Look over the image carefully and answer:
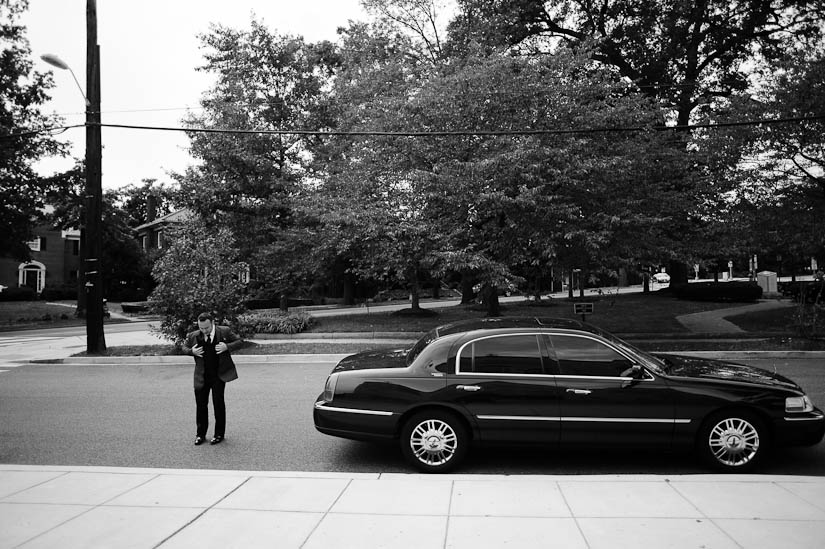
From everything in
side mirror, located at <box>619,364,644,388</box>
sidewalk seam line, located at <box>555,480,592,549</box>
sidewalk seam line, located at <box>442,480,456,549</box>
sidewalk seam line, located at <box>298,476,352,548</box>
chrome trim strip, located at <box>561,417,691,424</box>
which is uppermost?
side mirror, located at <box>619,364,644,388</box>

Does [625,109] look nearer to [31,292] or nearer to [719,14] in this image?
[719,14]

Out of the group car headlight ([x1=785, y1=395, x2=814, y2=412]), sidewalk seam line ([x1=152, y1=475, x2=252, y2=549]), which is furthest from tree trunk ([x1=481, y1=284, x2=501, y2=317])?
sidewalk seam line ([x1=152, y1=475, x2=252, y2=549])

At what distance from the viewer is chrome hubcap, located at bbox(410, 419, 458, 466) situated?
227 inches

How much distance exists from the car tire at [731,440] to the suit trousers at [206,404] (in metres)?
5.35

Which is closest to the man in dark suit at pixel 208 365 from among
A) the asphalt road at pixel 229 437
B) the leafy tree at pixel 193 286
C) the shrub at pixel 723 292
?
the asphalt road at pixel 229 437

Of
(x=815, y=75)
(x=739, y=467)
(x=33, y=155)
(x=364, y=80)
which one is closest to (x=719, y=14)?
(x=815, y=75)

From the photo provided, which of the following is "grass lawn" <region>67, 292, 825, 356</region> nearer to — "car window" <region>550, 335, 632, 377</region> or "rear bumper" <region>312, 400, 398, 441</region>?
"rear bumper" <region>312, 400, 398, 441</region>

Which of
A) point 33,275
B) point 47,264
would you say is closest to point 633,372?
point 33,275

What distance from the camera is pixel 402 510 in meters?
4.48

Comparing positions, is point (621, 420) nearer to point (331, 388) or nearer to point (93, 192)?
point (331, 388)

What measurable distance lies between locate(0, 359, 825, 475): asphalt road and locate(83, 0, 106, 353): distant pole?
4002 millimetres

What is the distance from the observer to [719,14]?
28062 mm

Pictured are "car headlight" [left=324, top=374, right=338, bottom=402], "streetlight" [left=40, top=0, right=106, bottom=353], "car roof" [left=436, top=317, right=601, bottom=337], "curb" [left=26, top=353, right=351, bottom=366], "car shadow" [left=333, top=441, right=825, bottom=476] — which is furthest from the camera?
"streetlight" [left=40, top=0, right=106, bottom=353]

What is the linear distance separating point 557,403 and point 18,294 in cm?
5037
